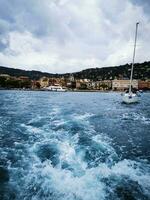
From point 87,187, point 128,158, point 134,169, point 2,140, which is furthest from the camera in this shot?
point 2,140

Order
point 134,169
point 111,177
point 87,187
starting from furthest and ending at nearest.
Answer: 1. point 134,169
2. point 111,177
3. point 87,187

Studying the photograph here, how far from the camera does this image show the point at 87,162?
997 cm

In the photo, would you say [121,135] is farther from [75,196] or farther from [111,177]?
[75,196]

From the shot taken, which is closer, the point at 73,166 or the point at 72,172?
the point at 72,172

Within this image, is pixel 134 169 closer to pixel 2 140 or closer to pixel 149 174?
pixel 149 174

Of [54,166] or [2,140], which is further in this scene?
[2,140]

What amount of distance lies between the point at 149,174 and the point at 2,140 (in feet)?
23.7

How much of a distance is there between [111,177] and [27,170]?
268 centimetres

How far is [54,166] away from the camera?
30.7 ft

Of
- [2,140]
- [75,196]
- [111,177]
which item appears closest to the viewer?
[75,196]

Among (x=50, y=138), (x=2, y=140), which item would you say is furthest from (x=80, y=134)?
(x=2, y=140)

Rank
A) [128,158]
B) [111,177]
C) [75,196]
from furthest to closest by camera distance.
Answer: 1. [128,158]
2. [111,177]
3. [75,196]

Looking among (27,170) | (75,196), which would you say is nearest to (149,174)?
(75,196)

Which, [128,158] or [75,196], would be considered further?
[128,158]
